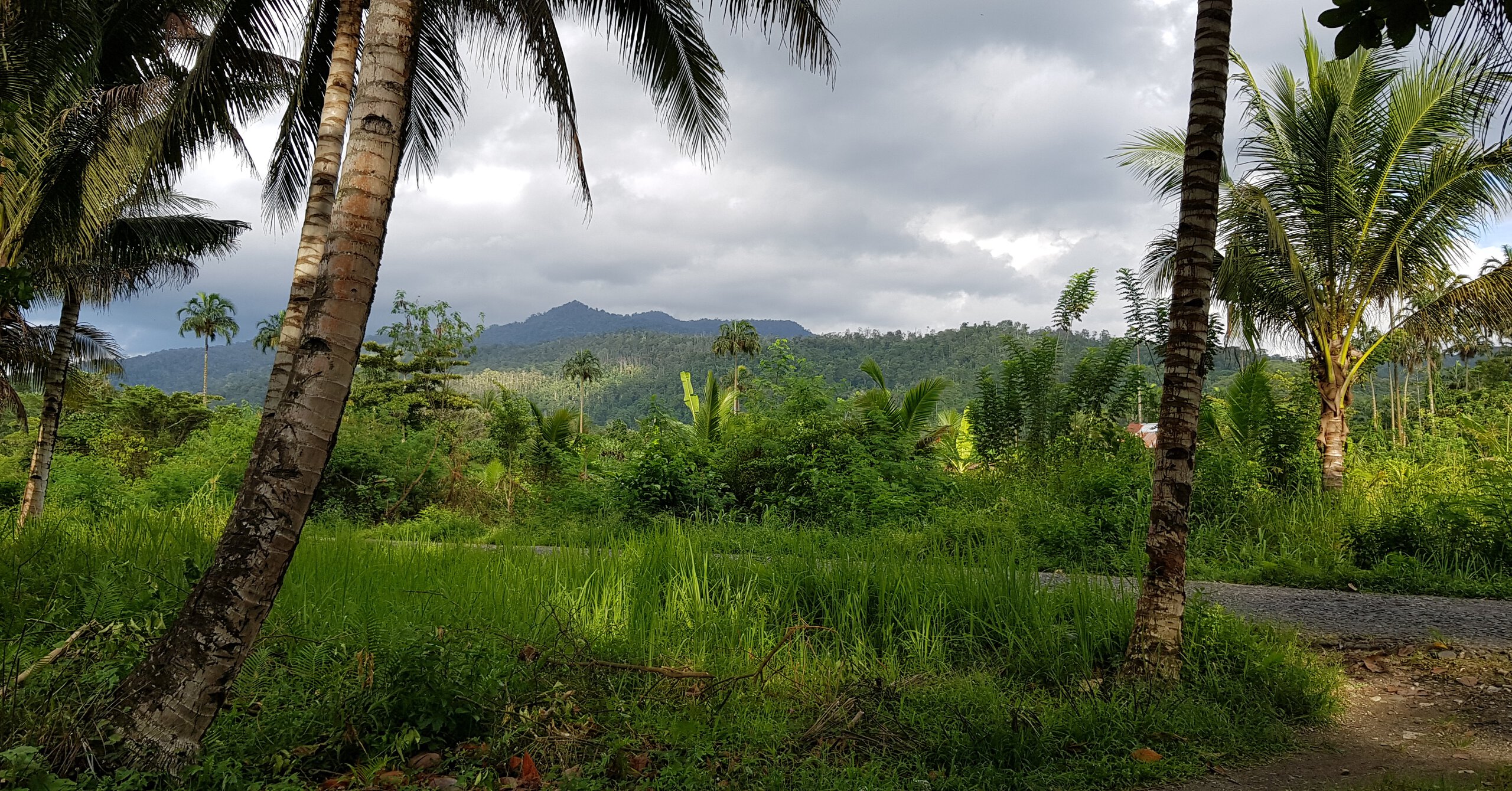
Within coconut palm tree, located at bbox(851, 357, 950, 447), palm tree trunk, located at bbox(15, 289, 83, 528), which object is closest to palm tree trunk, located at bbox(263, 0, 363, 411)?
palm tree trunk, located at bbox(15, 289, 83, 528)

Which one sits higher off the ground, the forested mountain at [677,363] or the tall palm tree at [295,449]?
the forested mountain at [677,363]

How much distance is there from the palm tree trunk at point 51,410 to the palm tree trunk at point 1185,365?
34.3ft

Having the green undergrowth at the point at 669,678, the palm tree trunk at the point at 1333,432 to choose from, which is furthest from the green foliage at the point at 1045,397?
the green undergrowth at the point at 669,678

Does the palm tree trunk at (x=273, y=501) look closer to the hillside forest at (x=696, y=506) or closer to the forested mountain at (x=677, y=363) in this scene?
the hillside forest at (x=696, y=506)

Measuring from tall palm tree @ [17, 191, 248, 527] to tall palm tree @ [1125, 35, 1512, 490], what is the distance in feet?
45.9

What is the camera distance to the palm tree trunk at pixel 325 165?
5660mm

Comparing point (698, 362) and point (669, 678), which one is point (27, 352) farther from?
point (698, 362)

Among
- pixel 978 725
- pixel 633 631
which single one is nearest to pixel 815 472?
pixel 633 631

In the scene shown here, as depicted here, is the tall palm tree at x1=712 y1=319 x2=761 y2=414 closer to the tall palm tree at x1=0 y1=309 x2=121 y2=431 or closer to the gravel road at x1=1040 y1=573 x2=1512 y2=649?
the tall palm tree at x1=0 y1=309 x2=121 y2=431

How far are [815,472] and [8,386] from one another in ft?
40.8

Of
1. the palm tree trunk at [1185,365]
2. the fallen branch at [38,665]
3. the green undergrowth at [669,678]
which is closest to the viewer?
the fallen branch at [38,665]

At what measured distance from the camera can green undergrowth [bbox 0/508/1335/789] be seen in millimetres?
2773

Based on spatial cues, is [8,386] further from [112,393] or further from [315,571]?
[112,393]

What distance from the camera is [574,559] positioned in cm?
520
